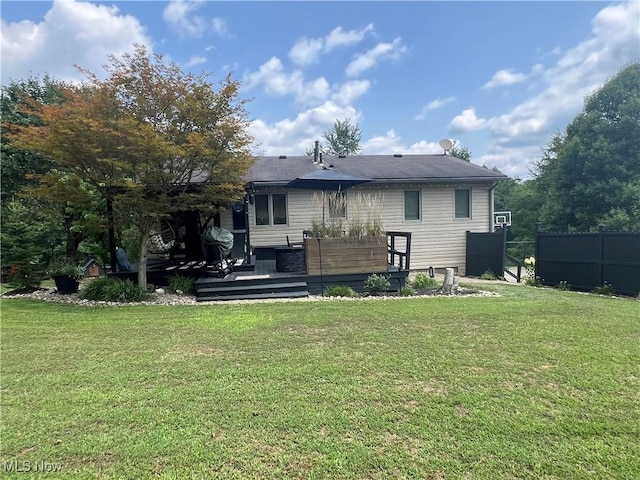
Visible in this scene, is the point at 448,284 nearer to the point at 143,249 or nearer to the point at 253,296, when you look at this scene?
the point at 253,296

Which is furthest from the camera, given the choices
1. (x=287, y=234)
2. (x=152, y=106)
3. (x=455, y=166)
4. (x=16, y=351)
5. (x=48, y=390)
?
(x=455, y=166)

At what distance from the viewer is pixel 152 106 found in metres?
6.60

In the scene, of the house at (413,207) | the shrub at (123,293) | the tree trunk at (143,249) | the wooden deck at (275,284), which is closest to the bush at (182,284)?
the wooden deck at (275,284)

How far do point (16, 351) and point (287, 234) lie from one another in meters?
8.13

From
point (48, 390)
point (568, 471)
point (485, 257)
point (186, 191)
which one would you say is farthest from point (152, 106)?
point (485, 257)

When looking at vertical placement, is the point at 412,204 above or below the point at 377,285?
above

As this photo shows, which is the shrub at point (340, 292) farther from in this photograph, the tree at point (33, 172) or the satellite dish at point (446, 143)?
the satellite dish at point (446, 143)

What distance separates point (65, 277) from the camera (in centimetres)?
749

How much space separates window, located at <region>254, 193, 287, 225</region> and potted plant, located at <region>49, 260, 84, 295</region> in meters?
5.13

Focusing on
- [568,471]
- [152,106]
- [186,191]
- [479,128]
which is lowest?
[568,471]

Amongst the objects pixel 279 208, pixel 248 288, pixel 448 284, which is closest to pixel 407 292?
pixel 448 284

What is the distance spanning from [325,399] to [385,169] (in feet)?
36.1

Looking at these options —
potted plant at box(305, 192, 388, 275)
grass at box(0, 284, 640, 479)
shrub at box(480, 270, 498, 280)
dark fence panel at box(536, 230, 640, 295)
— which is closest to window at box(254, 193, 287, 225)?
potted plant at box(305, 192, 388, 275)

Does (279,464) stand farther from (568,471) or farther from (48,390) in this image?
(48,390)
